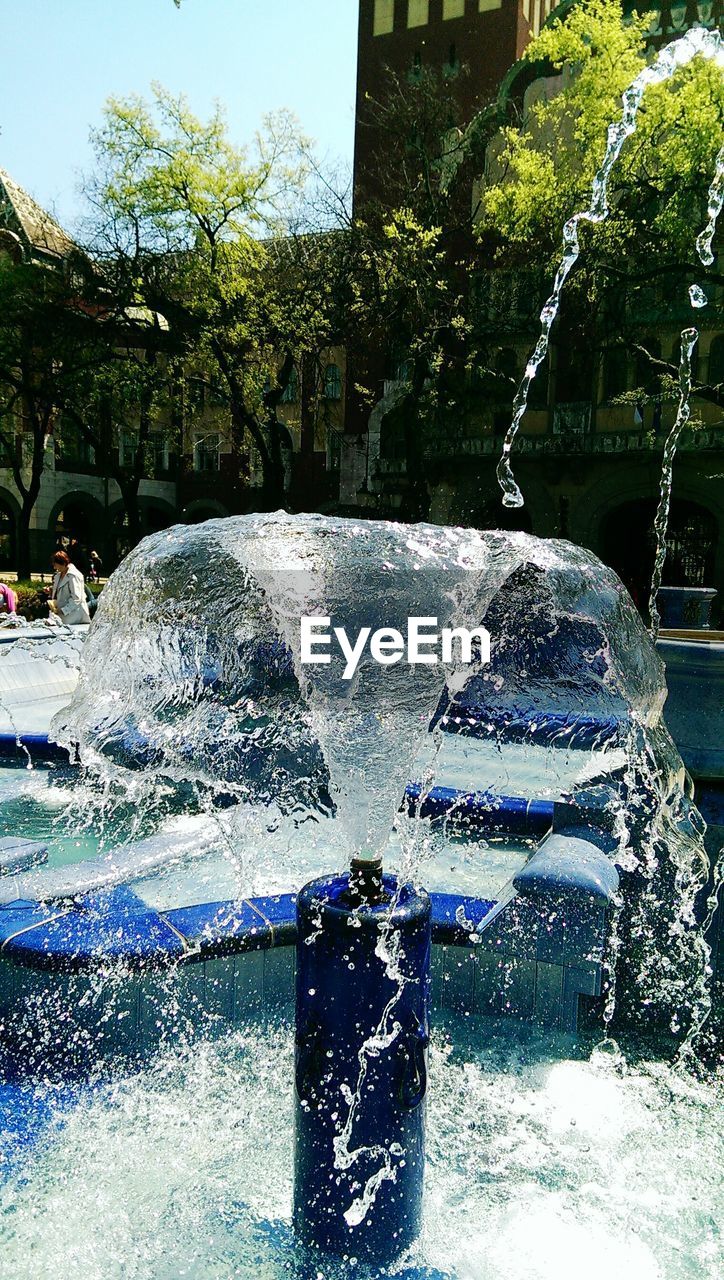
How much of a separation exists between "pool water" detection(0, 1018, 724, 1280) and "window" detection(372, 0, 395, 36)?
1542 inches

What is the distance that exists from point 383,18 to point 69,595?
107ft

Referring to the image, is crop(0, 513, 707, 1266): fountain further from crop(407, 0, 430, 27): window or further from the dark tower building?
crop(407, 0, 430, 27): window

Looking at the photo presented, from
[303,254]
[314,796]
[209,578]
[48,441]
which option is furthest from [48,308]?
[209,578]

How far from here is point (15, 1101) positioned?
3043mm

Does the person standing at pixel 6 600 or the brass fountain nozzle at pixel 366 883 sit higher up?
the brass fountain nozzle at pixel 366 883

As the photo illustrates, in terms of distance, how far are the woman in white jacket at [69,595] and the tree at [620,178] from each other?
10.9m

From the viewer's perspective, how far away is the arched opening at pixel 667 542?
28.8 metres

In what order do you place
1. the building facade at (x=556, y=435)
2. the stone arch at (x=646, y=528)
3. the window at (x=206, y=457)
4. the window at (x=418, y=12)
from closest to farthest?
the building facade at (x=556, y=435), the stone arch at (x=646, y=528), the window at (x=418, y=12), the window at (x=206, y=457)

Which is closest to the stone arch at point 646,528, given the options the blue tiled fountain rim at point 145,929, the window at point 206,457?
the window at point 206,457

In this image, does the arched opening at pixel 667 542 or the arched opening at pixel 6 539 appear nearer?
the arched opening at pixel 667 542

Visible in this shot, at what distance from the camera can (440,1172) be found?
2711 mm

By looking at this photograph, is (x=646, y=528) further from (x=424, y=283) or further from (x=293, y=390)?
(x=293, y=390)

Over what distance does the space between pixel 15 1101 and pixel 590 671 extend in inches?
106

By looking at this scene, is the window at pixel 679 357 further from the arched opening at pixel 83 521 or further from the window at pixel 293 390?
the arched opening at pixel 83 521
